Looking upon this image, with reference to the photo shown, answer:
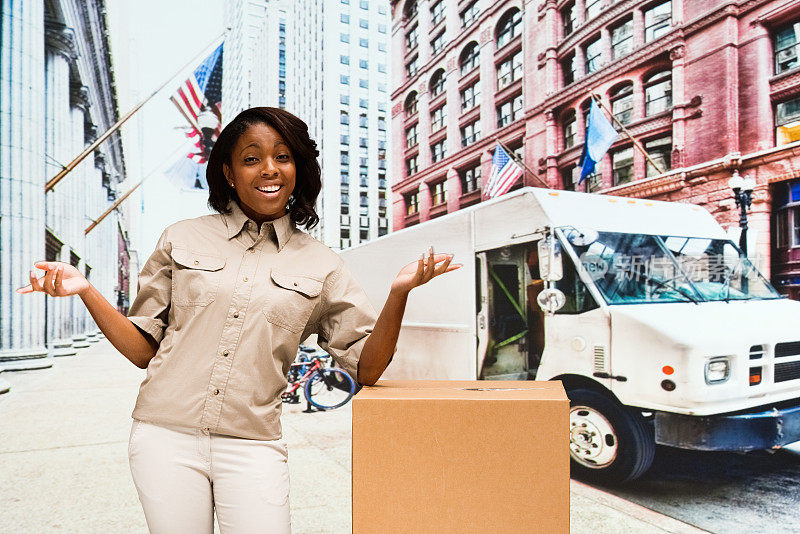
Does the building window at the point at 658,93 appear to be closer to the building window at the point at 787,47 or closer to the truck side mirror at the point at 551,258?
the building window at the point at 787,47

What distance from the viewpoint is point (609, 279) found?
11.0 feet

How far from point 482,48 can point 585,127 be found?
1.10 meters

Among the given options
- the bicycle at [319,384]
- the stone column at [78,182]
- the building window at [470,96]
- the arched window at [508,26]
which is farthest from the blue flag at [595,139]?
the stone column at [78,182]

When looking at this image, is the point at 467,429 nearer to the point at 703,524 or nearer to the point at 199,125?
the point at 703,524

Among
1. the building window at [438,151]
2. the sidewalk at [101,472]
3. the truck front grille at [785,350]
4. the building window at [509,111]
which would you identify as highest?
the building window at [509,111]

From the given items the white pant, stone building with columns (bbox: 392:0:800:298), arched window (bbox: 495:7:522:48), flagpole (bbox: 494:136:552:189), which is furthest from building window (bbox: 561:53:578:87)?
the white pant

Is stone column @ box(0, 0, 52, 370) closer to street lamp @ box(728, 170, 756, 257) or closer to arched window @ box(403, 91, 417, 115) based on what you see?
arched window @ box(403, 91, 417, 115)

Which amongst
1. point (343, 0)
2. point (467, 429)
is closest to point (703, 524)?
point (467, 429)

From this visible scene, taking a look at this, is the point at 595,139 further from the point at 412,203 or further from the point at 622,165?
the point at 412,203

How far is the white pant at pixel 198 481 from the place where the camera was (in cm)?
128

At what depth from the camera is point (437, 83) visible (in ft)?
14.9

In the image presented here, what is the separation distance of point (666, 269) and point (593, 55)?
149 centimetres

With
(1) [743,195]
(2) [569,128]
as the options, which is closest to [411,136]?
(2) [569,128]

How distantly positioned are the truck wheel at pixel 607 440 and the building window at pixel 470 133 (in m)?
2.08
